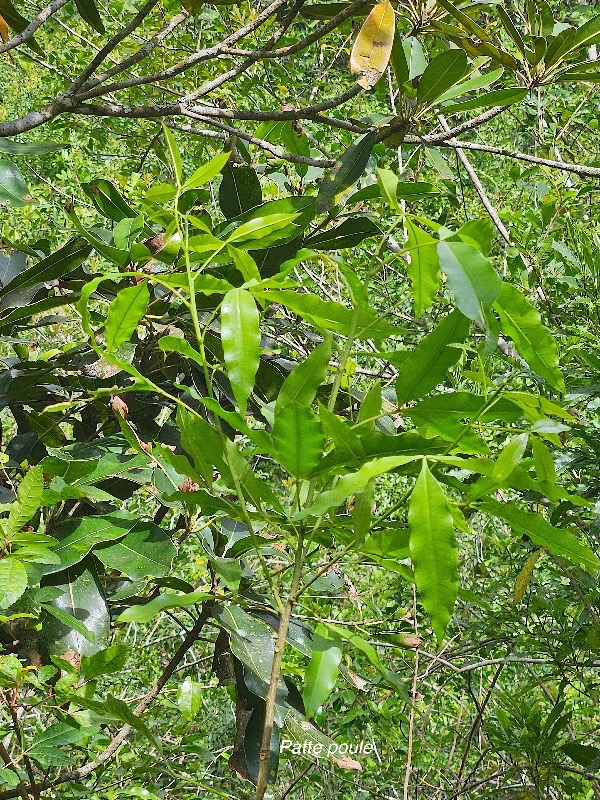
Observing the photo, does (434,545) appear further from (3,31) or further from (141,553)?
(3,31)

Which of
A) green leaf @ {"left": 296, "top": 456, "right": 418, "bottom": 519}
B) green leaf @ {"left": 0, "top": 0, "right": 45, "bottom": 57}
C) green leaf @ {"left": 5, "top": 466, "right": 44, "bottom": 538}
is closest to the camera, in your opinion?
green leaf @ {"left": 296, "top": 456, "right": 418, "bottom": 519}

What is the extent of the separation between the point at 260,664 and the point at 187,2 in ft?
2.63

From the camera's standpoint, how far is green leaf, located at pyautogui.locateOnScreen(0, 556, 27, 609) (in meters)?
0.57

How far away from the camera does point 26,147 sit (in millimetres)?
809

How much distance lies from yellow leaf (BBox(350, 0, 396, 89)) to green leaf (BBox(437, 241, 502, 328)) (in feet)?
1.66

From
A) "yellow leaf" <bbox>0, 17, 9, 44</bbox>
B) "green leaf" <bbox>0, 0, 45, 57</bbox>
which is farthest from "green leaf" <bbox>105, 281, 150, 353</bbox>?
"green leaf" <bbox>0, 0, 45, 57</bbox>

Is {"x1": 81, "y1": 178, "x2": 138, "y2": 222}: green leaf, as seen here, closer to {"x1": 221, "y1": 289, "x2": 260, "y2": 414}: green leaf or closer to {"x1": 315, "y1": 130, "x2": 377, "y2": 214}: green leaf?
{"x1": 315, "y1": 130, "x2": 377, "y2": 214}: green leaf

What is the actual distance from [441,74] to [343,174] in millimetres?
159

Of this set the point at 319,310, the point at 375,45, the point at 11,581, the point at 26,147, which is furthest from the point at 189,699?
the point at 375,45

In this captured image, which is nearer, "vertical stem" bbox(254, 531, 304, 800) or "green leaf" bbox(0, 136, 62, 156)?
"vertical stem" bbox(254, 531, 304, 800)

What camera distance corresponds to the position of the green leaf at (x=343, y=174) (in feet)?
2.66

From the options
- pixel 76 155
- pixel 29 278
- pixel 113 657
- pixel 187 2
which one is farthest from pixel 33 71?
pixel 113 657

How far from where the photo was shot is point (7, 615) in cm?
68

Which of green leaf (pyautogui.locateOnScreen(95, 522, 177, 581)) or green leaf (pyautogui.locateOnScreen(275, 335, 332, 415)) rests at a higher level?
green leaf (pyautogui.locateOnScreen(275, 335, 332, 415))
